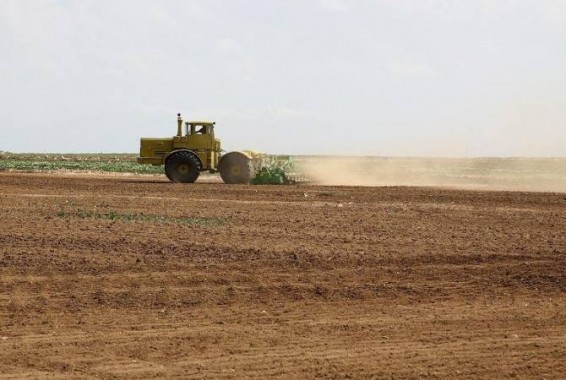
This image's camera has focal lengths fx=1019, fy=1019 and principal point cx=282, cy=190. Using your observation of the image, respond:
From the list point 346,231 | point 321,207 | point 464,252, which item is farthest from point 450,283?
point 321,207

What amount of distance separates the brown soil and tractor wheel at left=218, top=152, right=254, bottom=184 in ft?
40.6

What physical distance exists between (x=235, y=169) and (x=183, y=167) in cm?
199

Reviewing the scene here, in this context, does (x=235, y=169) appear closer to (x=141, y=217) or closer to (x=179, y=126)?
(x=179, y=126)

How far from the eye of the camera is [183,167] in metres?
39.0

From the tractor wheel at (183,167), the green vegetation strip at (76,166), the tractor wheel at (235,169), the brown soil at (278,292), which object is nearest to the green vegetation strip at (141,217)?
the brown soil at (278,292)

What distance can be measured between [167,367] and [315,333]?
238 centimetres

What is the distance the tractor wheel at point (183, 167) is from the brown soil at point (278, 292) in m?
12.0

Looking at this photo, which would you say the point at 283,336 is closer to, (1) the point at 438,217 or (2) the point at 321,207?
(1) the point at 438,217

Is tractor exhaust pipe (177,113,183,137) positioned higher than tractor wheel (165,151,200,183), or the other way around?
tractor exhaust pipe (177,113,183,137)

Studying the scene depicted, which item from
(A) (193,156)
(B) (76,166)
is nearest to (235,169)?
(A) (193,156)

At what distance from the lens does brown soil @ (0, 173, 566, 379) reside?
36.8 ft

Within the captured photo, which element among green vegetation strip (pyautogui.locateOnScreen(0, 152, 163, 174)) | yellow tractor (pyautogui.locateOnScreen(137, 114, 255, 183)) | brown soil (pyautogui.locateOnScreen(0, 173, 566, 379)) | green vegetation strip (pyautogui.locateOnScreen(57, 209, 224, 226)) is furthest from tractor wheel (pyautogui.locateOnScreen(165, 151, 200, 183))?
green vegetation strip (pyautogui.locateOnScreen(0, 152, 163, 174))

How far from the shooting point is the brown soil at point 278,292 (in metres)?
11.2

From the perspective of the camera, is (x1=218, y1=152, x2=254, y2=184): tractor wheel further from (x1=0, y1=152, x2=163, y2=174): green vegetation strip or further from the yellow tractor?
(x1=0, y1=152, x2=163, y2=174): green vegetation strip
